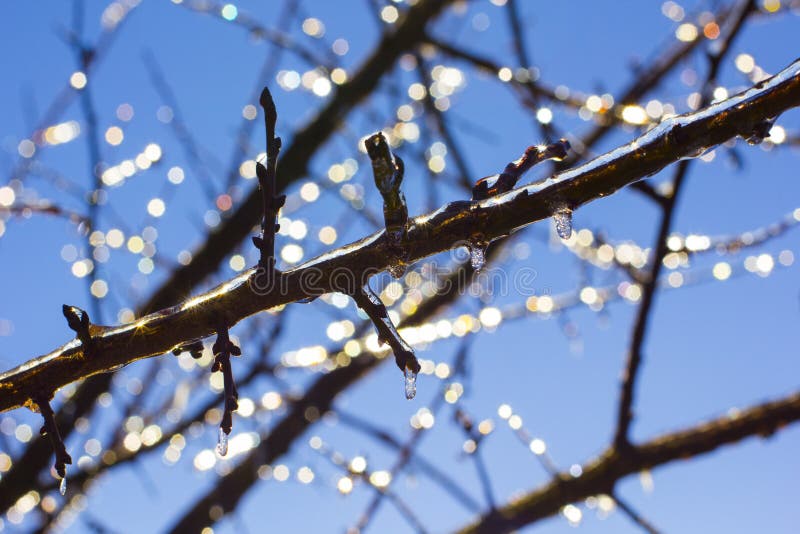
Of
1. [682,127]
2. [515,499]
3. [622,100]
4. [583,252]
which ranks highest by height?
[682,127]

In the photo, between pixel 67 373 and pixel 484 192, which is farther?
pixel 67 373

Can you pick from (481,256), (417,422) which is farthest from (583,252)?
(481,256)

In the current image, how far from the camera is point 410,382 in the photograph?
4.22ft

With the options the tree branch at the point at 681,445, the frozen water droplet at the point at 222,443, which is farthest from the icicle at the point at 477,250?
the tree branch at the point at 681,445

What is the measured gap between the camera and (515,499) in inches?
116

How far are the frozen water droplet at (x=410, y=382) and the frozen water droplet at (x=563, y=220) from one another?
→ 40 cm

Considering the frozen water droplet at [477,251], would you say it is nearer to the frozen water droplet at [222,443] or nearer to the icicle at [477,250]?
the icicle at [477,250]

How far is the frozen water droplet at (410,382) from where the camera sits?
1219 millimetres

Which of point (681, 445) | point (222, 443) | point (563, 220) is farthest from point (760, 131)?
point (681, 445)

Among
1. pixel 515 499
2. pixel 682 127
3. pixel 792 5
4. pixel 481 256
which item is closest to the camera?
pixel 682 127

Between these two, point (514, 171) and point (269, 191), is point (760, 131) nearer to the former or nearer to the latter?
point (514, 171)

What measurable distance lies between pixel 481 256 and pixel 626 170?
33 centimetres

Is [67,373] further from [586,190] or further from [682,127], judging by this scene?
[682,127]

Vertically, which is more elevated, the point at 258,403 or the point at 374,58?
the point at 374,58
